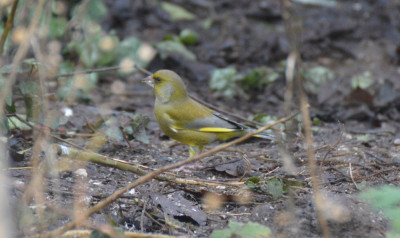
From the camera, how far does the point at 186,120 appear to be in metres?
4.77

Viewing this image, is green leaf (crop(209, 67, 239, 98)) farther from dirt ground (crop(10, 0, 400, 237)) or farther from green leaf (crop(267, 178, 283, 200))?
green leaf (crop(267, 178, 283, 200))

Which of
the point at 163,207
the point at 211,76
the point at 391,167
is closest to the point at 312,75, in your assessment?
the point at 211,76

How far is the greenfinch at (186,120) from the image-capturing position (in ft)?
15.4

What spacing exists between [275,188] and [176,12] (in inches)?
230

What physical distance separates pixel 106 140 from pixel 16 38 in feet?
4.14

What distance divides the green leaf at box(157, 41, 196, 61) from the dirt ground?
8 centimetres

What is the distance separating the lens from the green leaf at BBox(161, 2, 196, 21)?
865 centimetres

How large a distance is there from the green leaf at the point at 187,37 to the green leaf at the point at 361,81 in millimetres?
2423

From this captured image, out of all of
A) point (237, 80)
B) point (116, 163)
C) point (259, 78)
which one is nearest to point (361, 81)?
point (259, 78)

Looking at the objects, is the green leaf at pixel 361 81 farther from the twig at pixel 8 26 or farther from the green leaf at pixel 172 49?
the twig at pixel 8 26

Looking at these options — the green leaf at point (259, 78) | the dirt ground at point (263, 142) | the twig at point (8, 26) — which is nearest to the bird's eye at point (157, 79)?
the dirt ground at point (263, 142)

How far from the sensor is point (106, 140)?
4.49 m

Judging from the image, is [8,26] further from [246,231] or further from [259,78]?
[259,78]

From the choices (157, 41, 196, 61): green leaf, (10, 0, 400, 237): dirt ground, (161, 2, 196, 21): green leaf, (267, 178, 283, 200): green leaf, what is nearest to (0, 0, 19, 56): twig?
(10, 0, 400, 237): dirt ground
